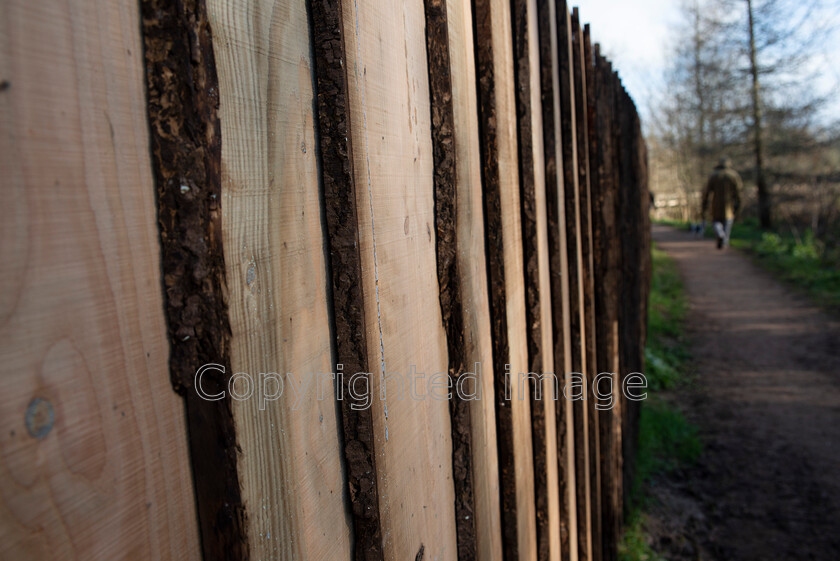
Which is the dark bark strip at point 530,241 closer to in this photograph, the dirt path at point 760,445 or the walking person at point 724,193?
the dirt path at point 760,445

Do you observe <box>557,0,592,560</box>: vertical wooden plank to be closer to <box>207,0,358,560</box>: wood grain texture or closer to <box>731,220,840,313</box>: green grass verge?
<box>207,0,358,560</box>: wood grain texture

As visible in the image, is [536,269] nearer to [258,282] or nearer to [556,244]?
[556,244]

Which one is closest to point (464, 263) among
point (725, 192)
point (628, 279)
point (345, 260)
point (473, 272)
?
point (473, 272)

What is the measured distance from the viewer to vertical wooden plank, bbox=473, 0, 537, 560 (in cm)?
144

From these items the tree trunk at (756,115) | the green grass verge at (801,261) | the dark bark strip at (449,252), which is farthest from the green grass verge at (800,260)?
the dark bark strip at (449,252)

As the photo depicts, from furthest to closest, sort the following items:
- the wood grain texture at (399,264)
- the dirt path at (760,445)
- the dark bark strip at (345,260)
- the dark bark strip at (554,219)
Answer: the dirt path at (760,445) → the dark bark strip at (554,219) → the wood grain texture at (399,264) → the dark bark strip at (345,260)

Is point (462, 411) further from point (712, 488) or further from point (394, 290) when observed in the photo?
point (712, 488)

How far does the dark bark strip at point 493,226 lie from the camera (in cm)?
143

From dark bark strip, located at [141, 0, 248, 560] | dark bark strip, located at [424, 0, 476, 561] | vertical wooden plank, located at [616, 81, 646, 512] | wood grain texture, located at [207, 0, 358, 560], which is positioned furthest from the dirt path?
dark bark strip, located at [141, 0, 248, 560]

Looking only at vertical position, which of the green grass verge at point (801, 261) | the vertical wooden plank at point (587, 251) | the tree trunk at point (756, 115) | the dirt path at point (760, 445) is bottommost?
the dirt path at point (760, 445)

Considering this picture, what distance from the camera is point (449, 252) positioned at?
47.4 inches

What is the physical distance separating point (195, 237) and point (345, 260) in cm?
27

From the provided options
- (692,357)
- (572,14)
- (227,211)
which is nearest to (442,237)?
(227,211)

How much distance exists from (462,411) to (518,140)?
87 cm
